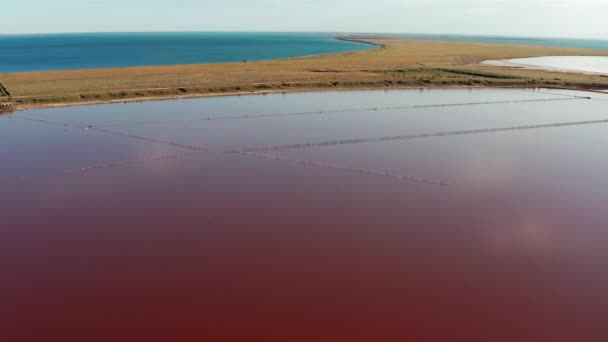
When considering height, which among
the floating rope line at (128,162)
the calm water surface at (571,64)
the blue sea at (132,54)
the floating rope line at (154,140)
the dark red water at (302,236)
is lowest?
the dark red water at (302,236)

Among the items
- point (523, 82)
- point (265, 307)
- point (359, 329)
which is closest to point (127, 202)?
point (265, 307)

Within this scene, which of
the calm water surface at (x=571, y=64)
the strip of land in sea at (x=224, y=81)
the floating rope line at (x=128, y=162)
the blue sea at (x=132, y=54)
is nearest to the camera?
the floating rope line at (x=128, y=162)

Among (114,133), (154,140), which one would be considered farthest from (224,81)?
(154,140)

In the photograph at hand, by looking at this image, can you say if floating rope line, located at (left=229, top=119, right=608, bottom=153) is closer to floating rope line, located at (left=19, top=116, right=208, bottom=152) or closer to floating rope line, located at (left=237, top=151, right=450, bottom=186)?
floating rope line, located at (left=237, top=151, right=450, bottom=186)

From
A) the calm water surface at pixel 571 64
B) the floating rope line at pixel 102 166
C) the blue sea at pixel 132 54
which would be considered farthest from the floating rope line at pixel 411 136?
the blue sea at pixel 132 54

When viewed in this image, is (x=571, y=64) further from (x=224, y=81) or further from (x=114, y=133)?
(x=114, y=133)

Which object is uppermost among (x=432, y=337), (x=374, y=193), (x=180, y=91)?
(x=180, y=91)

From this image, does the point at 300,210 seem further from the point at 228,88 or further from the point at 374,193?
the point at 228,88

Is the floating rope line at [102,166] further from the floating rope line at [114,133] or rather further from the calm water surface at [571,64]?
Result: the calm water surface at [571,64]
